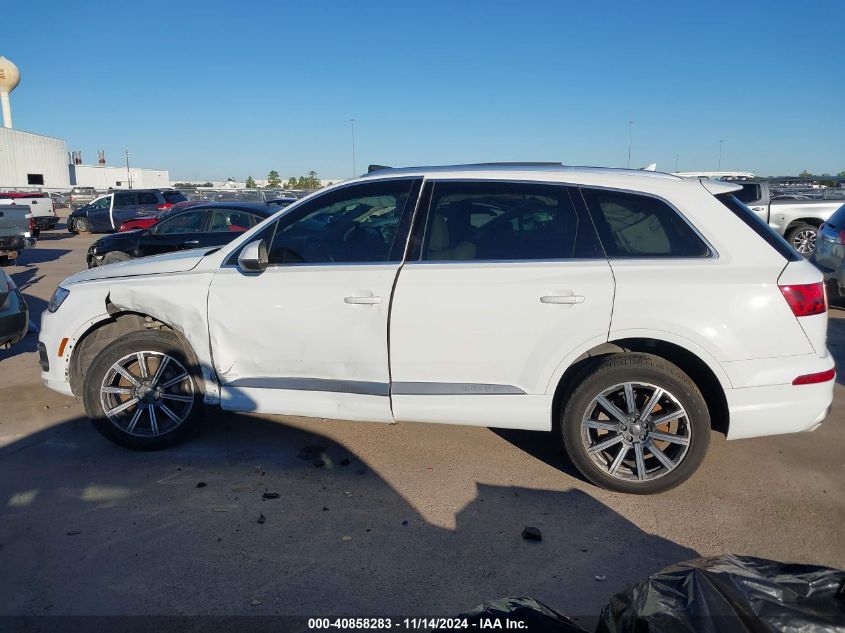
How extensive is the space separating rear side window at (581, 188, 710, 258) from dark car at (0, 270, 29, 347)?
5456mm

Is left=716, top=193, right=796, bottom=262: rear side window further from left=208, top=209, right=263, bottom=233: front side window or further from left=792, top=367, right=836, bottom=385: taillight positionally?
left=208, top=209, right=263, bottom=233: front side window

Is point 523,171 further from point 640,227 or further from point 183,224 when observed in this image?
point 183,224

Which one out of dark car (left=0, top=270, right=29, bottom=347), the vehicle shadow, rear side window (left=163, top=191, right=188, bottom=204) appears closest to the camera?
the vehicle shadow

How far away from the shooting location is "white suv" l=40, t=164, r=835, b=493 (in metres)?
3.71

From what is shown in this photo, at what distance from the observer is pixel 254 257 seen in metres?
4.10

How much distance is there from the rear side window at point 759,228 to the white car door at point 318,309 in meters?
1.91

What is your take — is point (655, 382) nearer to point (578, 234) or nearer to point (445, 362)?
point (578, 234)

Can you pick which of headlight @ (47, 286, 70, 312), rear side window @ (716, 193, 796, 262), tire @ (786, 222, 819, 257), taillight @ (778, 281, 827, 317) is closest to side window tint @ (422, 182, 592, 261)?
rear side window @ (716, 193, 796, 262)

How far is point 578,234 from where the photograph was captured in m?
3.95

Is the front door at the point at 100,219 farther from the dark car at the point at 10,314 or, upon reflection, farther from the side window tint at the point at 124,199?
the dark car at the point at 10,314

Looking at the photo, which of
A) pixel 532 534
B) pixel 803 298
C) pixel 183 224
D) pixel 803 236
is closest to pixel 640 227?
pixel 803 298

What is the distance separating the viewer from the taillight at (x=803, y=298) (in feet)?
11.9

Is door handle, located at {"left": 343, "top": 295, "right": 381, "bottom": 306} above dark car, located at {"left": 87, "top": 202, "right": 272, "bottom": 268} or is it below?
below

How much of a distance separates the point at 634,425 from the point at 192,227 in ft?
32.7
